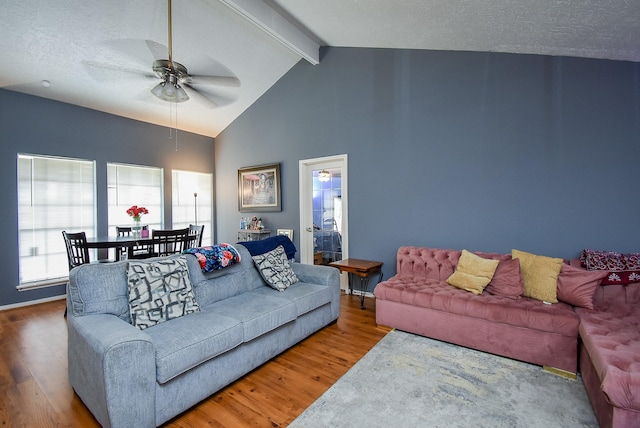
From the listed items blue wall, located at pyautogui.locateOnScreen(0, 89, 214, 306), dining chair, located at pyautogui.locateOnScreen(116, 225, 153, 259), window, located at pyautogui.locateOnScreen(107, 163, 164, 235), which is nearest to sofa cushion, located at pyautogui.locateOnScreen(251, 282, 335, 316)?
dining chair, located at pyautogui.locateOnScreen(116, 225, 153, 259)

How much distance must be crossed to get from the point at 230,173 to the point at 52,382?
4.56 meters

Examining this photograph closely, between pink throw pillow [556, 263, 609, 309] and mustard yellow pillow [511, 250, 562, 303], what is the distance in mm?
49

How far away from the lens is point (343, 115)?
441cm

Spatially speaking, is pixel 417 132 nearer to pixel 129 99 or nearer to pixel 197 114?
pixel 197 114

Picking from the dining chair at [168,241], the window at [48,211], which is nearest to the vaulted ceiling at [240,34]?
the window at [48,211]

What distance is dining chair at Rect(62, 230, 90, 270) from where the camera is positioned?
11.0ft

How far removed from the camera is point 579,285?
2.47 metres

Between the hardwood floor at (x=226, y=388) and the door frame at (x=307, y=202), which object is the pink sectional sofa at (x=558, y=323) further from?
the door frame at (x=307, y=202)

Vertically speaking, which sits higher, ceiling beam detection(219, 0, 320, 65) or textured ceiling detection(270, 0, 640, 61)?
ceiling beam detection(219, 0, 320, 65)

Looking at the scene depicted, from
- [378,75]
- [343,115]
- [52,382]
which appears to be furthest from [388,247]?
[52,382]

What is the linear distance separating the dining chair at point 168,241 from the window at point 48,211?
1694 mm

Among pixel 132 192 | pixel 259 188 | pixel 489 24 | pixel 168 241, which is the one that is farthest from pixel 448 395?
pixel 132 192

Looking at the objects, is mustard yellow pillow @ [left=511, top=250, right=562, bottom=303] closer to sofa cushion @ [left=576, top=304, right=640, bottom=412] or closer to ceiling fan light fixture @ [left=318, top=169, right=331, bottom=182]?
sofa cushion @ [left=576, top=304, right=640, bottom=412]

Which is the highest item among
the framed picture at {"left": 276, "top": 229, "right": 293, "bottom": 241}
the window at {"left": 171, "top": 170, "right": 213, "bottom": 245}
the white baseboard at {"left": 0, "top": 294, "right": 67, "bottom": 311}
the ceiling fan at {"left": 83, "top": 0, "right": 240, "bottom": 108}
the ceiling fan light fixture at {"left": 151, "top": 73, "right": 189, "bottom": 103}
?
the ceiling fan at {"left": 83, "top": 0, "right": 240, "bottom": 108}
